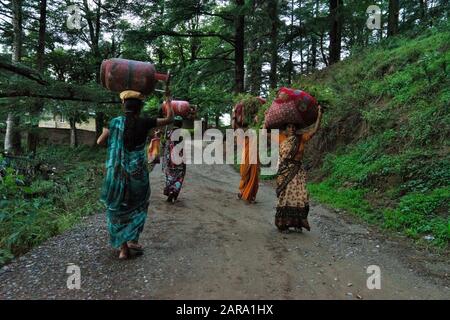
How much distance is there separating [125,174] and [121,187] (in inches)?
6.7

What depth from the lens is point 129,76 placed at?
515 cm

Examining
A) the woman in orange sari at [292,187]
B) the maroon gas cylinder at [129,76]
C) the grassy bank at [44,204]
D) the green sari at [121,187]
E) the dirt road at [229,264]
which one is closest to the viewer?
the dirt road at [229,264]

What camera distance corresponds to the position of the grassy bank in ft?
18.9

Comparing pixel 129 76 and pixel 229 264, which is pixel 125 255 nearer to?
pixel 229 264

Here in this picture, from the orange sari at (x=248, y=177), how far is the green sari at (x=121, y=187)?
438cm

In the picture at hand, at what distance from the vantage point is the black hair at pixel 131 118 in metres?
4.96

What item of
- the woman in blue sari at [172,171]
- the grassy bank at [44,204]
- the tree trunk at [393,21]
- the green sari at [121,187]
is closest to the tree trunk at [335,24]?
the tree trunk at [393,21]

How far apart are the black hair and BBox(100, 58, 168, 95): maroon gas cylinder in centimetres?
20

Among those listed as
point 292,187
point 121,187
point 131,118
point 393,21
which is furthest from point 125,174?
point 393,21

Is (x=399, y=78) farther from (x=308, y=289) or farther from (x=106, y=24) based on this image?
(x=106, y=24)

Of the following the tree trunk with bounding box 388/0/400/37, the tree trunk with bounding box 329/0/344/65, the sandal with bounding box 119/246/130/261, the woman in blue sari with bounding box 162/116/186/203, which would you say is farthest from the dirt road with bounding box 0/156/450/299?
the tree trunk with bounding box 388/0/400/37

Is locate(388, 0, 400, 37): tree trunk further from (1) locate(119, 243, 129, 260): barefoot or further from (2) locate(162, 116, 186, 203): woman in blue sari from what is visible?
(1) locate(119, 243, 129, 260): barefoot

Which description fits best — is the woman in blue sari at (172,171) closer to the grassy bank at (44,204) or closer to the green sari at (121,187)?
the grassy bank at (44,204)

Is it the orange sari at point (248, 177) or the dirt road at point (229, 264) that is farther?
the orange sari at point (248, 177)
